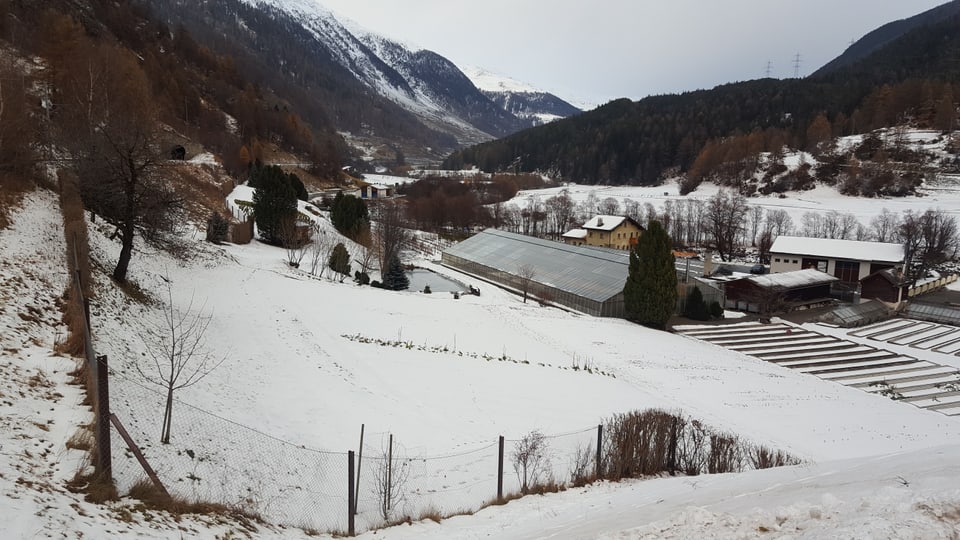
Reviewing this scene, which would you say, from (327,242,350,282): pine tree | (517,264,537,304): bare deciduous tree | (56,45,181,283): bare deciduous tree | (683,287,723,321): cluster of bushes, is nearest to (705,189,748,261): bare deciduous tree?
(683,287,723,321): cluster of bushes

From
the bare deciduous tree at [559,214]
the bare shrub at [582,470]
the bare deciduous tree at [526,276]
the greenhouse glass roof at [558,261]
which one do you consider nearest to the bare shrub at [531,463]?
the bare shrub at [582,470]

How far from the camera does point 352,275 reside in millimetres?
36188

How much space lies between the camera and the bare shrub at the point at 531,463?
977 cm

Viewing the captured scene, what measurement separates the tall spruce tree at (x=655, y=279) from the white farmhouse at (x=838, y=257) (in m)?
22.6

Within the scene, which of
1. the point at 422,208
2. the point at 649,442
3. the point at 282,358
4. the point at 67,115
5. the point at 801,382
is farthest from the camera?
the point at 422,208

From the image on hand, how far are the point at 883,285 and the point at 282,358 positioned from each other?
46.7 metres

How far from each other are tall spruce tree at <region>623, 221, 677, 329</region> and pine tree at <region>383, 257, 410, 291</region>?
15.3 metres

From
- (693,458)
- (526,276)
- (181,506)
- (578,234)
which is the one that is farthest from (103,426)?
(578,234)

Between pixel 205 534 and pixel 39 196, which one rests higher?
pixel 39 196

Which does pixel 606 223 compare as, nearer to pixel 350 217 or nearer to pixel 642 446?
pixel 350 217

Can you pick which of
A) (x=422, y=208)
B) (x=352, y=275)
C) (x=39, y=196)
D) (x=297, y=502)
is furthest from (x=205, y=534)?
(x=422, y=208)

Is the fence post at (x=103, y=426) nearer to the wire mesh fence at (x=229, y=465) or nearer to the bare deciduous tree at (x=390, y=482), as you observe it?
the wire mesh fence at (x=229, y=465)

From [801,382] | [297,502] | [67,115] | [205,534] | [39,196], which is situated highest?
[67,115]

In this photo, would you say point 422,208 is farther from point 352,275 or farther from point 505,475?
point 505,475
